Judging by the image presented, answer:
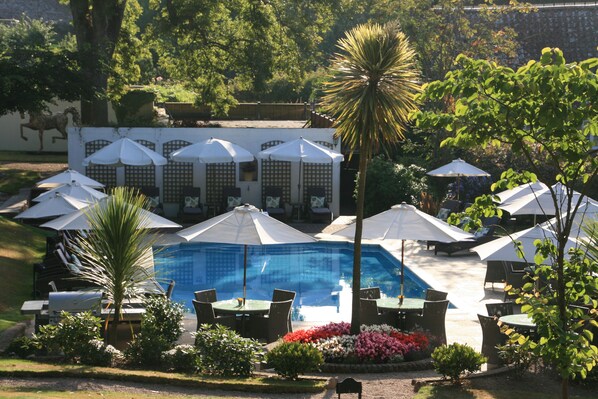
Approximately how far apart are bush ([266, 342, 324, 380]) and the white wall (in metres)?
18.0

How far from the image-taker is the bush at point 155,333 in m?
13.3

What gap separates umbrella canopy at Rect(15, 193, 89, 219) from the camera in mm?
19891

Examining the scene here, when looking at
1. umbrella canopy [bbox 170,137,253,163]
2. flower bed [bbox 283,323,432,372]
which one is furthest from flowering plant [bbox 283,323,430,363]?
umbrella canopy [bbox 170,137,253,163]

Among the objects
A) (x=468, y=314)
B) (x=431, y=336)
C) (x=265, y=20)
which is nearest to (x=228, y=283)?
(x=468, y=314)

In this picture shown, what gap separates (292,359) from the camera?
491 inches

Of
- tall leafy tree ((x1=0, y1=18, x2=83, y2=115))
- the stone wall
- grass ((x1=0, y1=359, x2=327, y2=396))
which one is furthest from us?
the stone wall

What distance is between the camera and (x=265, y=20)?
33.6 m

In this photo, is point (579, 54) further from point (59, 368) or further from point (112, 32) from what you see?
point (59, 368)

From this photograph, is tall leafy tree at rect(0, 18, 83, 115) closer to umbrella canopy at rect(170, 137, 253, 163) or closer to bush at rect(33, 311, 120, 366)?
umbrella canopy at rect(170, 137, 253, 163)

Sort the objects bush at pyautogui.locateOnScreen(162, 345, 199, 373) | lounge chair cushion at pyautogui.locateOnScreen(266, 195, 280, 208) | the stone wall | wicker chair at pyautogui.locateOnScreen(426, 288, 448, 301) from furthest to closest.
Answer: the stone wall < lounge chair cushion at pyautogui.locateOnScreen(266, 195, 280, 208) < wicker chair at pyautogui.locateOnScreen(426, 288, 448, 301) < bush at pyautogui.locateOnScreen(162, 345, 199, 373)

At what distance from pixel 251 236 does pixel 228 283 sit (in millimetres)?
6846

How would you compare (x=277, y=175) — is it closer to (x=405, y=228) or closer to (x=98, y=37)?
A: (x=98, y=37)

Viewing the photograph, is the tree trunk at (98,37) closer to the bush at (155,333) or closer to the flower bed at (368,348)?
the bush at (155,333)

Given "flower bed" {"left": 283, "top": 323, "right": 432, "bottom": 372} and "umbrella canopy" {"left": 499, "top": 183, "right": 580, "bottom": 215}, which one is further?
"umbrella canopy" {"left": 499, "top": 183, "right": 580, "bottom": 215}
